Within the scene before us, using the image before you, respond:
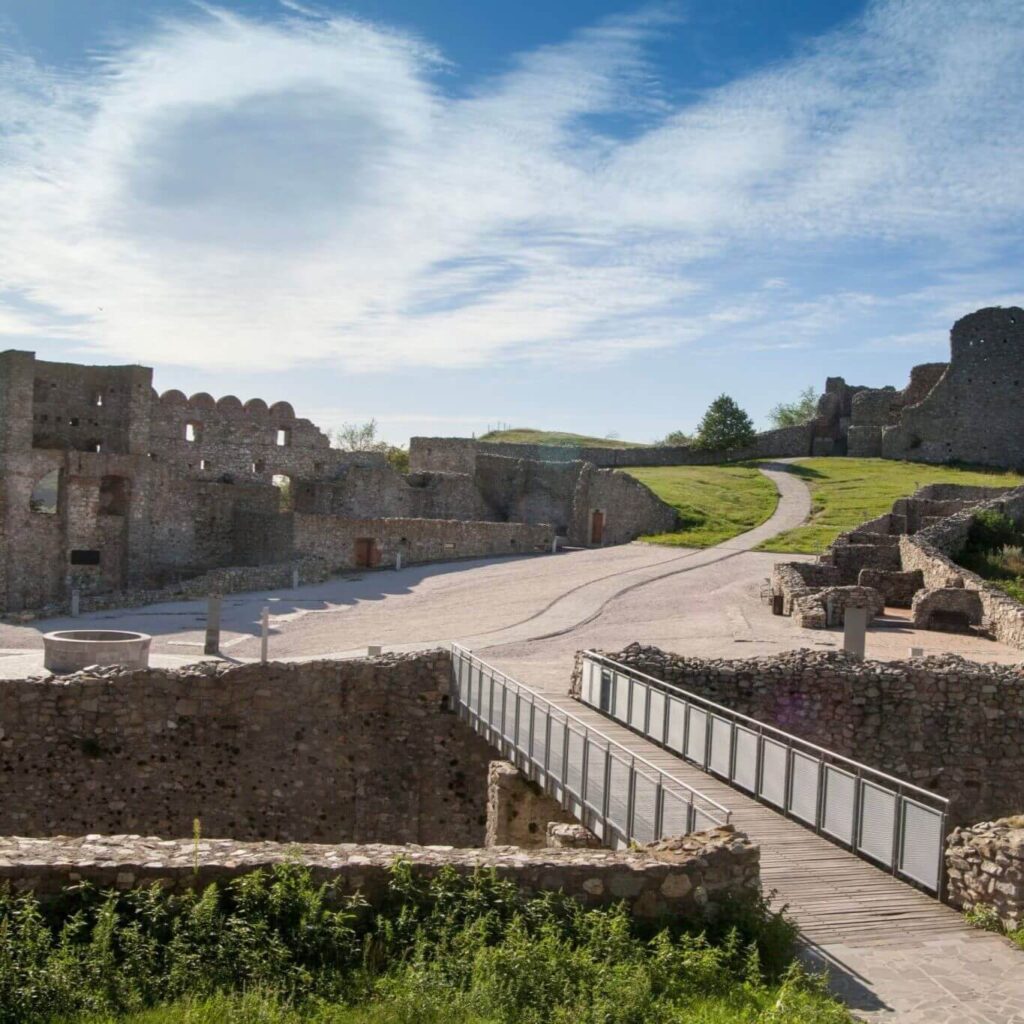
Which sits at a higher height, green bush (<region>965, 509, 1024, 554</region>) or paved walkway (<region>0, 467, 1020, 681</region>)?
green bush (<region>965, 509, 1024, 554</region>)

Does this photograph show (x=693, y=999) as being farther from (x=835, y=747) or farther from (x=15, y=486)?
(x=15, y=486)

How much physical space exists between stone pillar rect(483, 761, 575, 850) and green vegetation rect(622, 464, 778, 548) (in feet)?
97.1

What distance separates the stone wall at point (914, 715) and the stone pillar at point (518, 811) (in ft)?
12.3

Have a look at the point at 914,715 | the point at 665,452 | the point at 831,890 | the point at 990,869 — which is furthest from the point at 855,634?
the point at 665,452

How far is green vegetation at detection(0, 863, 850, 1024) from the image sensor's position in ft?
25.5

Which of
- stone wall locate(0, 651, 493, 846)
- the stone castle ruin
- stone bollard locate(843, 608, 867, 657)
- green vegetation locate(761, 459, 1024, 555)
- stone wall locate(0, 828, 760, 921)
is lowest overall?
stone wall locate(0, 651, 493, 846)

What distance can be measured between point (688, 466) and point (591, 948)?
179 ft

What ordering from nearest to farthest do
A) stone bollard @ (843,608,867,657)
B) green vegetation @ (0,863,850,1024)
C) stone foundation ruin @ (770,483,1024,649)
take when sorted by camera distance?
1. green vegetation @ (0,863,850,1024)
2. stone bollard @ (843,608,867,657)
3. stone foundation ruin @ (770,483,1024,649)

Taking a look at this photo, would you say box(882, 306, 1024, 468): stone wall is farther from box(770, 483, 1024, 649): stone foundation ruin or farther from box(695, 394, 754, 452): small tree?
box(770, 483, 1024, 649): stone foundation ruin

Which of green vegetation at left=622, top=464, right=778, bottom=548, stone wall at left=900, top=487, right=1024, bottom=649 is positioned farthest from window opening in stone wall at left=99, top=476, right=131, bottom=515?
stone wall at left=900, top=487, right=1024, bottom=649

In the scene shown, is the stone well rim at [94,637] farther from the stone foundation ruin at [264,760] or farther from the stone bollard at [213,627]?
the stone foundation ruin at [264,760]

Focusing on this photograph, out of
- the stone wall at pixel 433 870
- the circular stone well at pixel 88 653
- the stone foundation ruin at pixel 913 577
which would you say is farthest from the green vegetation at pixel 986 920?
the stone foundation ruin at pixel 913 577

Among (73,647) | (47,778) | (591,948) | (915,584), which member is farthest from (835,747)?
(915,584)

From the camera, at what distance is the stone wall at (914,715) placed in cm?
1566
